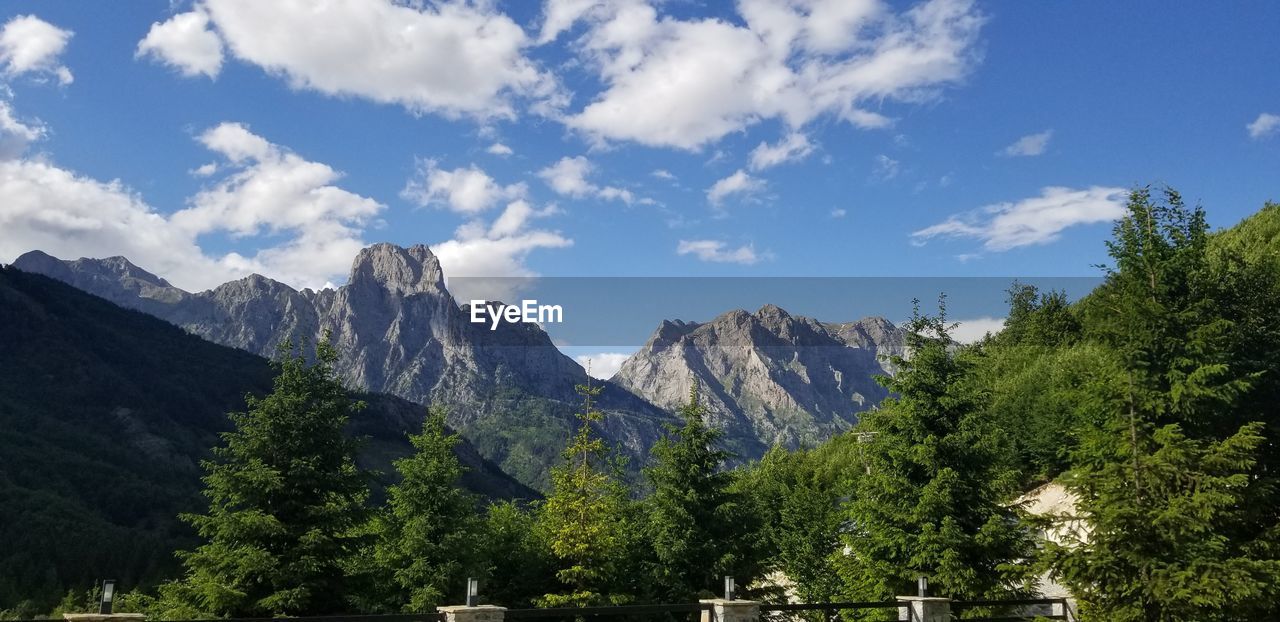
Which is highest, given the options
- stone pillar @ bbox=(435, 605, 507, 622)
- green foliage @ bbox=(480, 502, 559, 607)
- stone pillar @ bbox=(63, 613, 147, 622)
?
stone pillar @ bbox=(63, 613, 147, 622)

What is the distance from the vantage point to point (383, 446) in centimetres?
18900

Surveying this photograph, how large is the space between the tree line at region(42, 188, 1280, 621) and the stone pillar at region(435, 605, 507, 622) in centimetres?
960

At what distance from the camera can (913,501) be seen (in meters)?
19.6

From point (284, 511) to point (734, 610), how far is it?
12.6 meters

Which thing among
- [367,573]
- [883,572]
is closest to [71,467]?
[367,573]

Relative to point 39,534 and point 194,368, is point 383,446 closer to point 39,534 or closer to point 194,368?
point 194,368

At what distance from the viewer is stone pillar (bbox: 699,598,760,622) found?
12281 millimetres

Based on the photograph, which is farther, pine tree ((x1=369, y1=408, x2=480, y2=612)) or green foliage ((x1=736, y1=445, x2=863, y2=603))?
green foliage ((x1=736, y1=445, x2=863, y2=603))

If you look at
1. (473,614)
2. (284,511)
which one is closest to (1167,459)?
(473,614)

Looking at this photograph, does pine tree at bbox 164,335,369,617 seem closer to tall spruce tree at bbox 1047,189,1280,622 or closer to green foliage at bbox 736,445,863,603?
green foliage at bbox 736,445,863,603

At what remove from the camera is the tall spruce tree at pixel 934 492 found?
18453 mm

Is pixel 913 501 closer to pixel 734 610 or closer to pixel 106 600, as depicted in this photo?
pixel 734 610

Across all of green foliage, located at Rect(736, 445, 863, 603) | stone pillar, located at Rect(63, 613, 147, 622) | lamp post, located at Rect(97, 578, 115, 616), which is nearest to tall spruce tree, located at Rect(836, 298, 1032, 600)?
green foliage, located at Rect(736, 445, 863, 603)

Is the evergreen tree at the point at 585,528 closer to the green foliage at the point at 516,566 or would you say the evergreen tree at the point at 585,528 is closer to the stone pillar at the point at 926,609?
the green foliage at the point at 516,566
